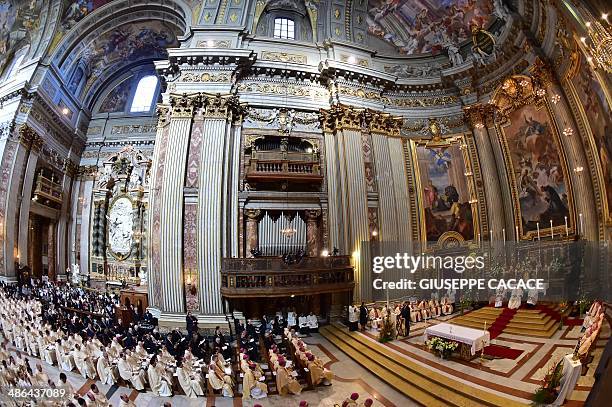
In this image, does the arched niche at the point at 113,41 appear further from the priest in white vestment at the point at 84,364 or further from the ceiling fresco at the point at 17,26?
the priest in white vestment at the point at 84,364

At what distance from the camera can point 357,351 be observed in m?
9.03

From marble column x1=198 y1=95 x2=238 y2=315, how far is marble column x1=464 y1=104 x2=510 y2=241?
11.3m

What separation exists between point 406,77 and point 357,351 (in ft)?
45.2

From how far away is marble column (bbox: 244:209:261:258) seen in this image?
13.2 metres

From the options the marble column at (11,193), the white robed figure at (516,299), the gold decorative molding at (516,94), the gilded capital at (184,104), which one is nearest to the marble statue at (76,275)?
the marble column at (11,193)

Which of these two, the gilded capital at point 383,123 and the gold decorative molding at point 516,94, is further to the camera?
the gilded capital at point 383,123

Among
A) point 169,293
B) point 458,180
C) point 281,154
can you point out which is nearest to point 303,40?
point 281,154

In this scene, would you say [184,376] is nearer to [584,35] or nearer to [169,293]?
[169,293]

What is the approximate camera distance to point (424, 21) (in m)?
16.2

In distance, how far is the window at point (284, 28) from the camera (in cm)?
1602

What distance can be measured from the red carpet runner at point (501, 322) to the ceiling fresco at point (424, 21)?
12.6 m

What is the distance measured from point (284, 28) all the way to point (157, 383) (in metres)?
16.4

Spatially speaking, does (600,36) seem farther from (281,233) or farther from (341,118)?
(281,233)

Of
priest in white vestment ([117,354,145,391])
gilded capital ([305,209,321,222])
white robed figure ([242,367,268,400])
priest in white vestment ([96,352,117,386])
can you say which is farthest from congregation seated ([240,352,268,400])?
gilded capital ([305,209,321,222])
